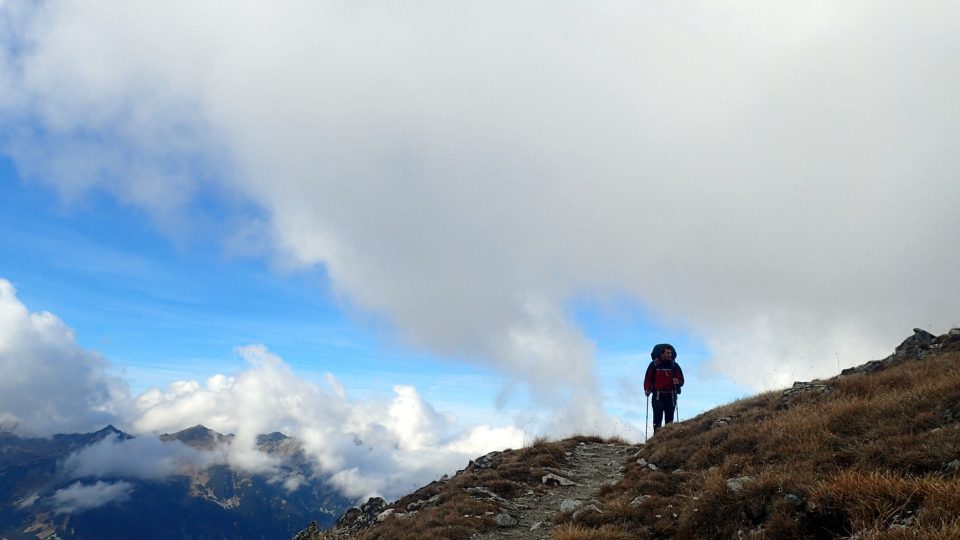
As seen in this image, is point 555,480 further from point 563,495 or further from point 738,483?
point 738,483

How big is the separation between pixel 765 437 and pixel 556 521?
537 centimetres

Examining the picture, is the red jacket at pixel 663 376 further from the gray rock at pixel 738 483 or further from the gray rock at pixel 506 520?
the gray rock at pixel 738 483

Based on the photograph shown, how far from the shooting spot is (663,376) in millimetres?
23875

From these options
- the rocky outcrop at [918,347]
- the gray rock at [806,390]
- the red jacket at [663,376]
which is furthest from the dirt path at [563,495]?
the rocky outcrop at [918,347]

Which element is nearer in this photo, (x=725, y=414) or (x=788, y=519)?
(x=788, y=519)

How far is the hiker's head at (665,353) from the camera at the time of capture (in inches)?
945

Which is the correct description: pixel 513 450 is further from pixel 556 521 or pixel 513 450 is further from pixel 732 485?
pixel 732 485

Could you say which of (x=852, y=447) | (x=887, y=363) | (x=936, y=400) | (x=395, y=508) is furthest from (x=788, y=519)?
(x=887, y=363)

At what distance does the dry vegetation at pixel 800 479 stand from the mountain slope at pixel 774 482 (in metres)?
0.03

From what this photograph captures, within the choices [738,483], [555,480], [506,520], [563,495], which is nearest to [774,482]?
[738,483]

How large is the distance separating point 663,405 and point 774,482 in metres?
15.9

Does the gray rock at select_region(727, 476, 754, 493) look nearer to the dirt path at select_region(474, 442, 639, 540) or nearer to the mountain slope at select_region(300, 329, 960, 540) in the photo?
the mountain slope at select_region(300, 329, 960, 540)

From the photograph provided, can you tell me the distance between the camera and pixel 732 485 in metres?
9.24

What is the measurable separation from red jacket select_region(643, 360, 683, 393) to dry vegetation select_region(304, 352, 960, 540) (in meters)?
6.21
